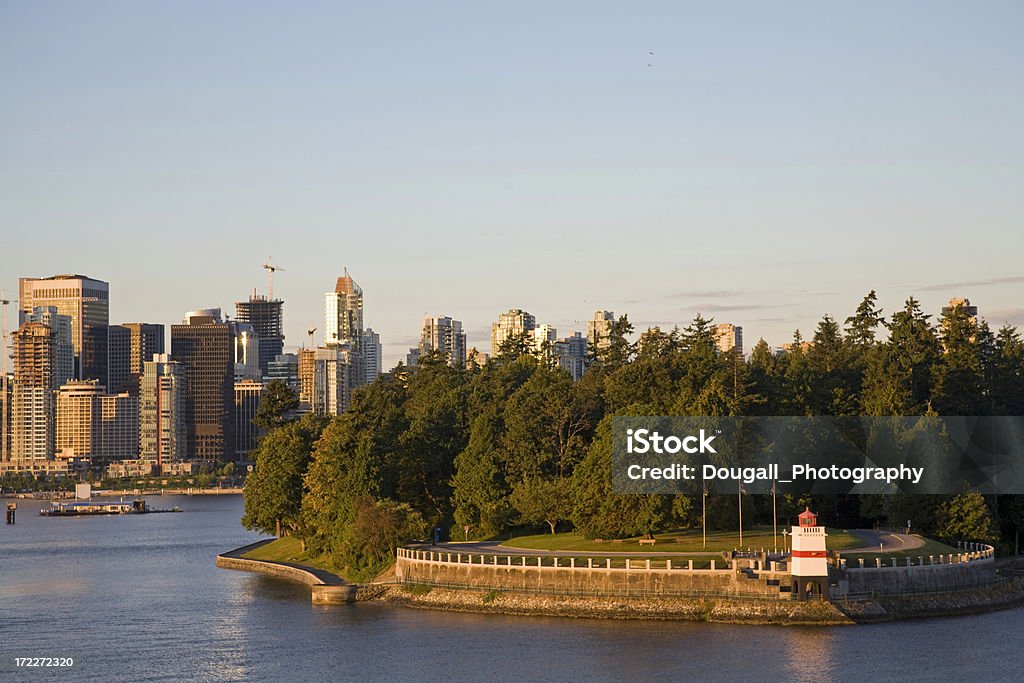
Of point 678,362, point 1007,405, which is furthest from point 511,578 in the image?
point 1007,405

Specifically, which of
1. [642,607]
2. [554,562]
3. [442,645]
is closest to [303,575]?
[554,562]

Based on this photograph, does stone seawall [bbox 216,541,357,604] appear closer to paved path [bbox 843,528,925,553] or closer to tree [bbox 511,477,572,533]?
tree [bbox 511,477,572,533]

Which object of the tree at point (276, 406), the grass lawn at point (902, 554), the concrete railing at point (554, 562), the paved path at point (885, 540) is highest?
the tree at point (276, 406)

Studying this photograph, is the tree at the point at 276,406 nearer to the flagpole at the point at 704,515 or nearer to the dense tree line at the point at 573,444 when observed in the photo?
the dense tree line at the point at 573,444

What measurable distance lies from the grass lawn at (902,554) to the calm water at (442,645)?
5288mm

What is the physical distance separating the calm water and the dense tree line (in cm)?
1509

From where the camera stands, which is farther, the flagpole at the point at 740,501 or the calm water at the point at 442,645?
the flagpole at the point at 740,501

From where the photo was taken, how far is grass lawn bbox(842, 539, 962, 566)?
318 ft

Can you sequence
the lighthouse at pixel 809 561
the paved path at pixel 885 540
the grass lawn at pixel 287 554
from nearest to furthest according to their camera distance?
the lighthouse at pixel 809 561 → the paved path at pixel 885 540 → the grass lawn at pixel 287 554

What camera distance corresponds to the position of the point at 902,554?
333 feet

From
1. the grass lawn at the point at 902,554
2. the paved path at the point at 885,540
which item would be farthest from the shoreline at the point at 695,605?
the paved path at the point at 885,540

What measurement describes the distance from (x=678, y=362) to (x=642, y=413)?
2472 centimetres

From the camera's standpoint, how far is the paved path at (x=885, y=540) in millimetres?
103625

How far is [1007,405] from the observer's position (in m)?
146
